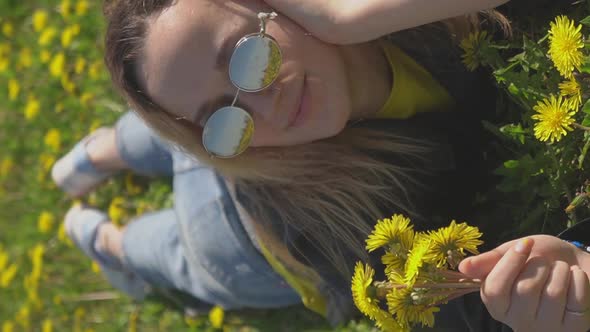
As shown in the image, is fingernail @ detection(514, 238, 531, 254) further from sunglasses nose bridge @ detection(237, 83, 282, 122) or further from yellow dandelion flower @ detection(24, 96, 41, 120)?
yellow dandelion flower @ detection(24, 96, 41, 120)

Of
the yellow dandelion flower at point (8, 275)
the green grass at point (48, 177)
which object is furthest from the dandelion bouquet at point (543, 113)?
the yellow dandelion flower at point (8, 275)

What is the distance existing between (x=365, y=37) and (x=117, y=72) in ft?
1.58

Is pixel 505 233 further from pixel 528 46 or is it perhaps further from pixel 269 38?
pixel 269 38

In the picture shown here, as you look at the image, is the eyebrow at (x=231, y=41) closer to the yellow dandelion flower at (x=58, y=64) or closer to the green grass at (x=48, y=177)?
the green grass at (x=48, y=177)

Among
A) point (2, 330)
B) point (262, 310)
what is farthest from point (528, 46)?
point (2, 330)

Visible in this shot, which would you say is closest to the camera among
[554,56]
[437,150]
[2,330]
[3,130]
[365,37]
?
[554,56]

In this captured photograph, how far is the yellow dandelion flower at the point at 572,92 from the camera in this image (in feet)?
3.97

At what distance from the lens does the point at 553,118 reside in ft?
4.02

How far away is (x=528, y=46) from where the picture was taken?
134cm

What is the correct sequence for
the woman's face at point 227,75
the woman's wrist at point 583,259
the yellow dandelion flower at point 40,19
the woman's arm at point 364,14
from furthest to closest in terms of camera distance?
the yellow dandelion flower at point 40,19
the woman's face at point 227,75
the woman's arm at point 364,14
the woman's wrist at point 583,259

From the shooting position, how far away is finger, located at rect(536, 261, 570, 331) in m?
1.05

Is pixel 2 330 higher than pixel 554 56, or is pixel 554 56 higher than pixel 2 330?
pixel 554 56

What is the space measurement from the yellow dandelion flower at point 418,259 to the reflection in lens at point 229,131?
18.8 inches

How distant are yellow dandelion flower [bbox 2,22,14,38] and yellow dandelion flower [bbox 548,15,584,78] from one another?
2407 mm
